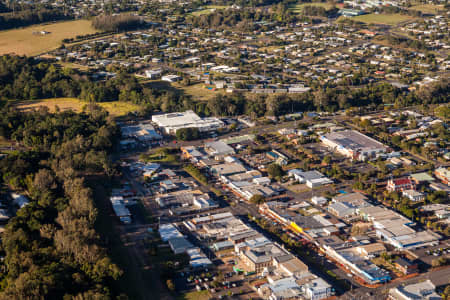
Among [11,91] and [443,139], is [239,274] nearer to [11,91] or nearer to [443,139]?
[443,139]

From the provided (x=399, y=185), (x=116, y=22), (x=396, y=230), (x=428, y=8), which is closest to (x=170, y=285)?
(x=396, y=230)

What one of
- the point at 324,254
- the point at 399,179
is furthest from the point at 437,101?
the point at 324,254

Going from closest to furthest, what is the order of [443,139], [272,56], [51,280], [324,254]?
1. [51,280]
2. [324,254]
3. [443,139]
4. [272,56]

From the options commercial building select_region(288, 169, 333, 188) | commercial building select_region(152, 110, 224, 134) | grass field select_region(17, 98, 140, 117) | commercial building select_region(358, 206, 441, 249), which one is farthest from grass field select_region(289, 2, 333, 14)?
commercial building select_region(358, 206, 441, 249)

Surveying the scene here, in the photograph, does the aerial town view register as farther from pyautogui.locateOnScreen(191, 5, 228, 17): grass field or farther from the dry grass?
pyautogui.locateOnScreen(191, 5, 228, 17): grass field

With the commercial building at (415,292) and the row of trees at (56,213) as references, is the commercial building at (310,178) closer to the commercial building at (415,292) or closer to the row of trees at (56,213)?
the commercial building at (415,292)
